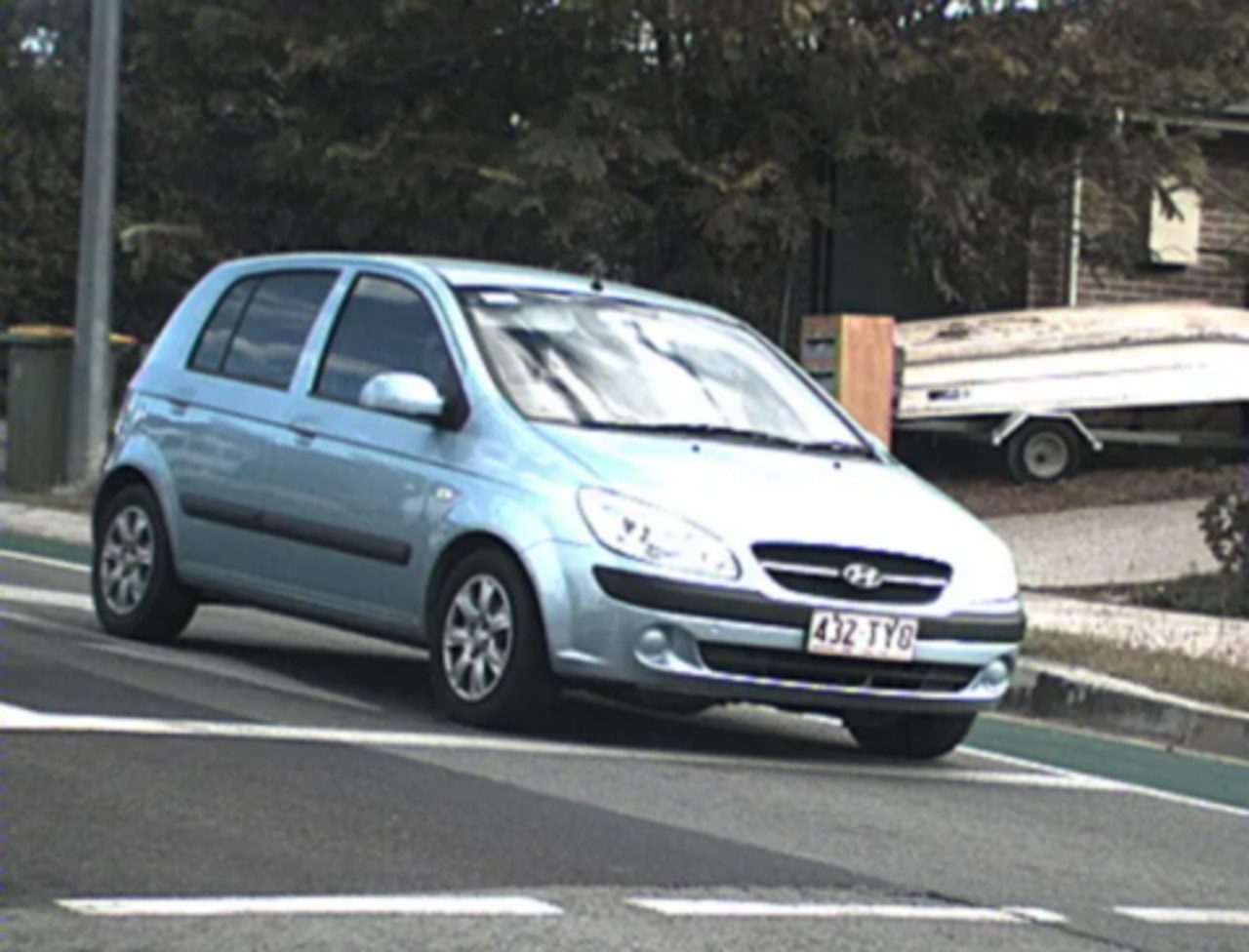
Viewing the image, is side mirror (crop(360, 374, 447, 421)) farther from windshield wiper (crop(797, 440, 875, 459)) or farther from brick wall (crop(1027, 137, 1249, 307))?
brick wall (crop(1027, 137, 1249, 307))

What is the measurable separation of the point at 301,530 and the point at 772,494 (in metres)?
2.05

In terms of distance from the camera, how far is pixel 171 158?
29.0m

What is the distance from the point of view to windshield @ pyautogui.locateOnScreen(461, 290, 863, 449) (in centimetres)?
956

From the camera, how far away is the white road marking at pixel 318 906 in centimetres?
561

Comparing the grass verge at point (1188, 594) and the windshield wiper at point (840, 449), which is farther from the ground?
the windshield wiper at point (840, 449)

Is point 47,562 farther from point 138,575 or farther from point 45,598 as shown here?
point 138,575

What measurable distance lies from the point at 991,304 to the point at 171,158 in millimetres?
9424

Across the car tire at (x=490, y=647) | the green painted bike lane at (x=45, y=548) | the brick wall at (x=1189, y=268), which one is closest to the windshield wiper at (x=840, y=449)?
the car tire at (x=490, y=647)

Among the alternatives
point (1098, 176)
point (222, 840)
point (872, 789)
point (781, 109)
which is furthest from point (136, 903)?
point (1098, 176)

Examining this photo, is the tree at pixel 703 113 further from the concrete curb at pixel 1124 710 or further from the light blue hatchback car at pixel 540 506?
the light blue hatchback car at pixel 540 506

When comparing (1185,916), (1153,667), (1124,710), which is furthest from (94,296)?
(1185,916)

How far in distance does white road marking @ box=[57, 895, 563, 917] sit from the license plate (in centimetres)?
280

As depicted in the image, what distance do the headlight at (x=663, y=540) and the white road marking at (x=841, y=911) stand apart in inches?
89.4

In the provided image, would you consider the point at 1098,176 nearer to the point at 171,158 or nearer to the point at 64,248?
the point at 171,158
